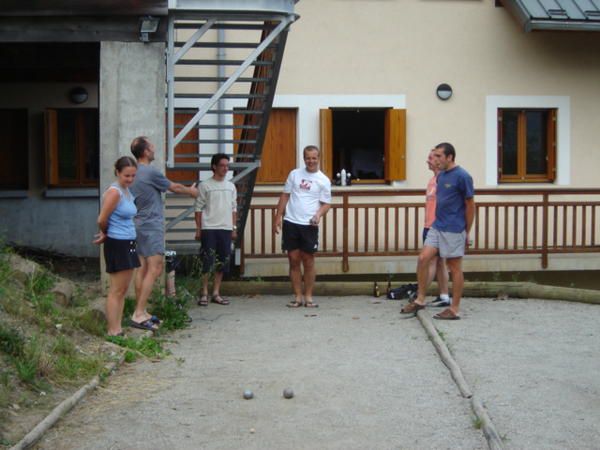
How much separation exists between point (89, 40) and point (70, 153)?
6.02 metres

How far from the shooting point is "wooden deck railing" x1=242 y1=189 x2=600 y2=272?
15594 mm

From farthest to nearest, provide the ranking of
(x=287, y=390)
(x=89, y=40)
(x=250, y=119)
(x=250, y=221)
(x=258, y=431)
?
(x=250, y=221) < (x=250, y=119) < (x=89, y=40) < (x=287, y=390) < (x=258, y=431)

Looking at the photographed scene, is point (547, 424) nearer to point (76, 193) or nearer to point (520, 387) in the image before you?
point (520, 387)

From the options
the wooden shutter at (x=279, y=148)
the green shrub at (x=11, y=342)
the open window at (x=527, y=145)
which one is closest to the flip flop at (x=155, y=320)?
the green shrub at (x=11, y=342)

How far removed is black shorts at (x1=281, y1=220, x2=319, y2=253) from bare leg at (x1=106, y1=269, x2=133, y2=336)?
10.6ft

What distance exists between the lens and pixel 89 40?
11.6m

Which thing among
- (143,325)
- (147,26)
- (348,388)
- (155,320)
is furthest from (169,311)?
(348,388)

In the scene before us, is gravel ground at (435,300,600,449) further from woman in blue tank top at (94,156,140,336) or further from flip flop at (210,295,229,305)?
woman in blue tank top at (94,156,140,336)

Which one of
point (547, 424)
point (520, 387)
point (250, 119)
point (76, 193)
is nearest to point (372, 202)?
point (250, 119)

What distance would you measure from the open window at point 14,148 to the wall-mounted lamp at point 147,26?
6.25 meters

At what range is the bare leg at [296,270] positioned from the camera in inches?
495

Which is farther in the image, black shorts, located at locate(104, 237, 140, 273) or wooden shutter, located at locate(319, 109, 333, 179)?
wooden shutter, located at locate(319, 109, 333, 179)

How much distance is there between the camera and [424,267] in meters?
11.6

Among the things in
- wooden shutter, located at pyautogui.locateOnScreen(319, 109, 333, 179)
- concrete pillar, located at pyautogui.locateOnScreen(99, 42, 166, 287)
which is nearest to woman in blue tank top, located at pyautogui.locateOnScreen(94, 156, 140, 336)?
concrete pillar, located at pyautogui.locateOnScreen(99, 42, 166, 287)
